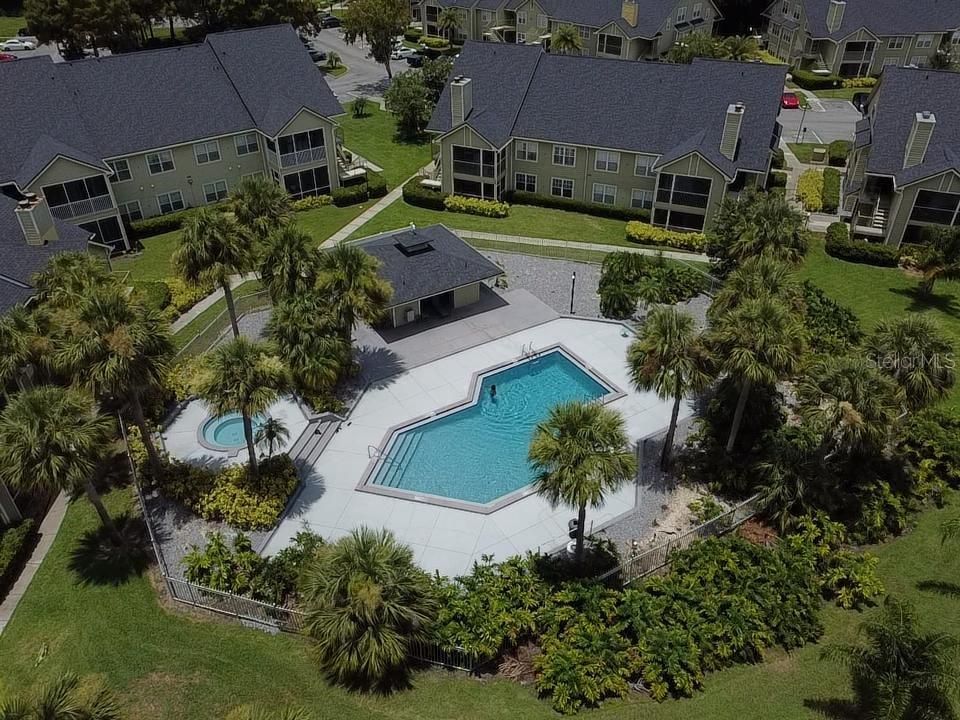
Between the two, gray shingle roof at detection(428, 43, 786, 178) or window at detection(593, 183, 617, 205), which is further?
window at detection(593, 183, 617, 205)

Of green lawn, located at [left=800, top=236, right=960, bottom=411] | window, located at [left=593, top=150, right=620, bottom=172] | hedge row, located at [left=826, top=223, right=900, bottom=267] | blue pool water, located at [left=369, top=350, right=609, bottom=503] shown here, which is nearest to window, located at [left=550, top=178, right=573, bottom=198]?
window, located at [left=593, top=150, right=620, bottom=172]

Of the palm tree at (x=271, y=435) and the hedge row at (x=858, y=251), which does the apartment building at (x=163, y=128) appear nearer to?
the palm tree at (x=271, y=435)

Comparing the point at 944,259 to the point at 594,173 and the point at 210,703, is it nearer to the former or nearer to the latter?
the point at 594,173

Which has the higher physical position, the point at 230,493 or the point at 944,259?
the point at 944,259

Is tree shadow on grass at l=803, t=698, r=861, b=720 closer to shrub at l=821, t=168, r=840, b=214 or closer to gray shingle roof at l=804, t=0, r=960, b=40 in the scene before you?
shrub at l=821, t=168, r=840, b=214

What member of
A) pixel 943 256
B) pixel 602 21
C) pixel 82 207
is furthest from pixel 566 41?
pixel 82 207

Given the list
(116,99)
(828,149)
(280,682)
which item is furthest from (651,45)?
(280,682)
